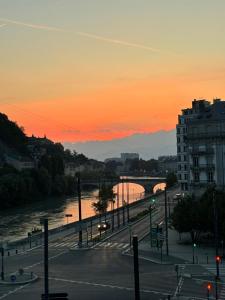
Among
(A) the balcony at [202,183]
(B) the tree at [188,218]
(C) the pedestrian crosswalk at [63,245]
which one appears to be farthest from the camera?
(A) the balcony at [202,183]

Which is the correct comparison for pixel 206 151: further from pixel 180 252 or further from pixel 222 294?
pixel 222 294

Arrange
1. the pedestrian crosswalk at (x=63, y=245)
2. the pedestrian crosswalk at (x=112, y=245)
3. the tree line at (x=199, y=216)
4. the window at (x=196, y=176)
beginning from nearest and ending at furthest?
the tree line at (x=199, y=216)
the pedestrian crosswalk at (x=112, y=245)
the pedestrian crosswalk at (x=63, y=245)
the window at (x=196, y=176)

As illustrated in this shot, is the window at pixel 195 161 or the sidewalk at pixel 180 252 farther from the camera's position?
the window at pixel 195 161

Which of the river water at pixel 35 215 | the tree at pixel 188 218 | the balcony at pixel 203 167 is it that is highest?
the balcony at pixel 203 167

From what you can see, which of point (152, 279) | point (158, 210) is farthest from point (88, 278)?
point (158, 210)

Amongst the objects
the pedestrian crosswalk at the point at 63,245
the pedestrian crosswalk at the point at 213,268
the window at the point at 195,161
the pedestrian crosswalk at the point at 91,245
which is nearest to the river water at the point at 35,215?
the pedestrian crosswalk at the point at 91,245

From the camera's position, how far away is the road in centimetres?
3991

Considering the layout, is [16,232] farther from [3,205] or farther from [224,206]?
[3,205]

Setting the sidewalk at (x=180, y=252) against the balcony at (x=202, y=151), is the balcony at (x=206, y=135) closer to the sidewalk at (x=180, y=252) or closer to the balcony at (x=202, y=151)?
Answer: the balcony at (x=202, y=151)

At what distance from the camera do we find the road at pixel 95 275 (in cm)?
3991

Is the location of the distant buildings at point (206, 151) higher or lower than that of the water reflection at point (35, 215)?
higher

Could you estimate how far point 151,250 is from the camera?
202 ft

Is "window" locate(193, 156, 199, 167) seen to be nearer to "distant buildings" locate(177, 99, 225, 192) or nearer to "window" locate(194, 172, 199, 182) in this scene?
"distant buildings" locate(177, 99, 225, 192)

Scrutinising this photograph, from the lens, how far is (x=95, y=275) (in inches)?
1857
